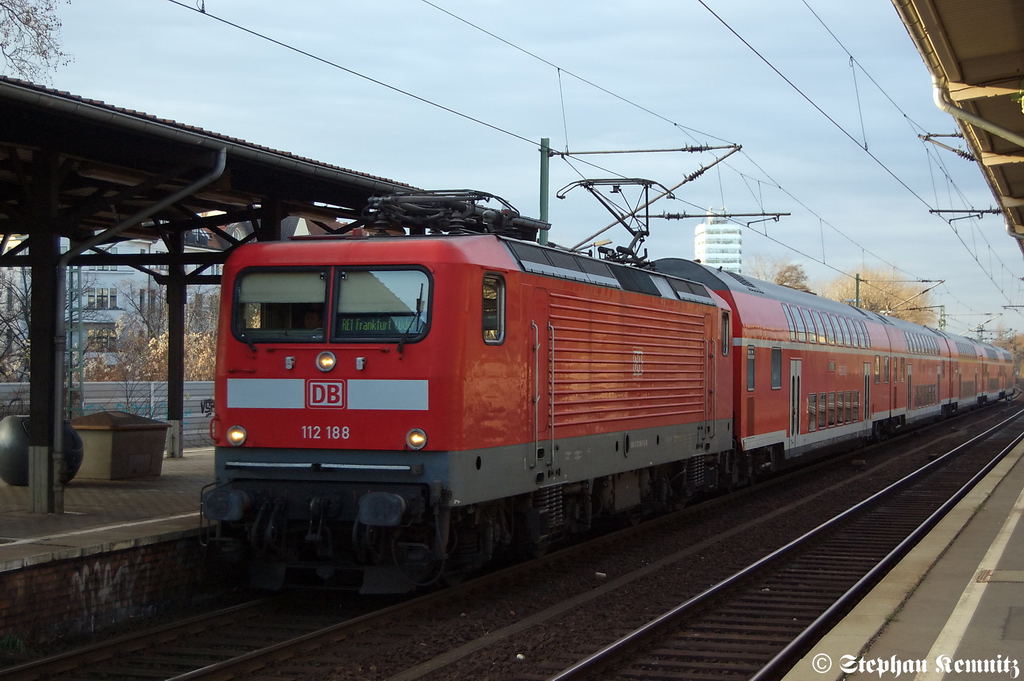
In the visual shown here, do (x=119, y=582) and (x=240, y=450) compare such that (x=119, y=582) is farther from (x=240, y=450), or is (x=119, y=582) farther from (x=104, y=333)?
(x=104, y=333)

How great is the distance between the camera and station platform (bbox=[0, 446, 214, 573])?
26.6ft

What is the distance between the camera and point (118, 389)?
2650 centimetres

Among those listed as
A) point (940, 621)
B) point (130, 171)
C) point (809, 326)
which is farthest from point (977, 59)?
point (130, 171)

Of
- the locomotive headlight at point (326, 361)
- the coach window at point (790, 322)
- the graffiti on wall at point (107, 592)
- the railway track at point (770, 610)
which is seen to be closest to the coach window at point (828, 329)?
the coach window at point (790, 322)

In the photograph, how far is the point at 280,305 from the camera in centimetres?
875

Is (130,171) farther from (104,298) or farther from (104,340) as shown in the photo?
(104,298)

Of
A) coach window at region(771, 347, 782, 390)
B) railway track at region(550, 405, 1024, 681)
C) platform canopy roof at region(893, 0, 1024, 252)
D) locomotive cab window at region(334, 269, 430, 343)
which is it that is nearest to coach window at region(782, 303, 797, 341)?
coach window at region(771, 347, 782, 390)

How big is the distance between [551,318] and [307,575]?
3347 mm

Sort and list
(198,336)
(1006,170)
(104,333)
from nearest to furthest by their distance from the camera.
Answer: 1. (1006,170)
2. (198,336)
3. (104,333)

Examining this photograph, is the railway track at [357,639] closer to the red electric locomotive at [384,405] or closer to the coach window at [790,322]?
the red electric locomotive at [384,405]

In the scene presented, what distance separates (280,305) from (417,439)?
67.9 inches

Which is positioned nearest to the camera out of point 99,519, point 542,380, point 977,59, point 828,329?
point 542,380

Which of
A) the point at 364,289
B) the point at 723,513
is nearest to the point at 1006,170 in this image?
the point at 723,513

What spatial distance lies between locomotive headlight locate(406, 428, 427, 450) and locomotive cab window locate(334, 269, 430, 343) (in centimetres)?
74
